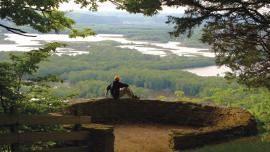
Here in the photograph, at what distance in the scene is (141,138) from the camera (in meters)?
15.1

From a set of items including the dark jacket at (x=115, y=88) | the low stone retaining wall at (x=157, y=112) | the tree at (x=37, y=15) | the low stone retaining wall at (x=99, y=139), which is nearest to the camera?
the tree at (x=37, y=15)

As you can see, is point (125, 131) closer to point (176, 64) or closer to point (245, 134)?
point (245, 134)

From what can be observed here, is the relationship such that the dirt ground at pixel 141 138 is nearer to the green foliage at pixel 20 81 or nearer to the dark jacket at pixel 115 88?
the dark jacket at pixel 115 88

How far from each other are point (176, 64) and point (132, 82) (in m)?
32.3

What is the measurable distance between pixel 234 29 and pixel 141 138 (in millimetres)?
5565

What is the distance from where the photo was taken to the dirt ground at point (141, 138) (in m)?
13.8

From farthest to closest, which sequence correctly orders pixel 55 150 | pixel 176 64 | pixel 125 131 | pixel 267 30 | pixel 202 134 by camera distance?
pixel 176 64 → pixel 125 131 → pixel 202 134 → pixel 267 30 → pixel 55 150

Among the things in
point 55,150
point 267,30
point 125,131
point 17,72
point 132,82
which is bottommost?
point 132,82

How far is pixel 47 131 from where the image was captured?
33.2ft

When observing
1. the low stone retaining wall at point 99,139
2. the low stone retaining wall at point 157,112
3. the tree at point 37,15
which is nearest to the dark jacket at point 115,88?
the low stone retaining wall at point 157,112

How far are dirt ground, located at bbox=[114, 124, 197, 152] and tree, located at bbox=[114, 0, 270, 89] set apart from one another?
3326 millimetres

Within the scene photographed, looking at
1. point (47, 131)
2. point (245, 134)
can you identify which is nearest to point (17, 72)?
point (47, 131)

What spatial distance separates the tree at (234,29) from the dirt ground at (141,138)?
333 centimetres

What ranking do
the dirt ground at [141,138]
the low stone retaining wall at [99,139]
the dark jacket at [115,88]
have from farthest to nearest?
the dark jacket at [115,88], the dirt ground at [141,138], the low stone retaining wall at [99,139]
